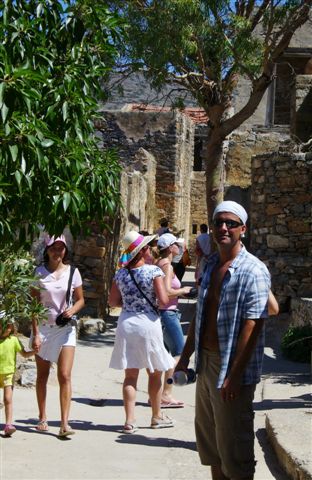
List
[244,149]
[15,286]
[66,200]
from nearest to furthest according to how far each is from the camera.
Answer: [66,200] < [15,286] < [244,149]

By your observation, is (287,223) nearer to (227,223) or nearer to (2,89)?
(227,223)

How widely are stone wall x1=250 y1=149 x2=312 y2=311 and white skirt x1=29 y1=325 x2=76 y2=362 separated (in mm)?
6798

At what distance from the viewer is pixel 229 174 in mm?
28172

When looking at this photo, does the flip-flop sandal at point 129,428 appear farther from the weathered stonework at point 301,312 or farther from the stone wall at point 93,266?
the stone wall at point 93,266

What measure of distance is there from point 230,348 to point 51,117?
59.0 inches

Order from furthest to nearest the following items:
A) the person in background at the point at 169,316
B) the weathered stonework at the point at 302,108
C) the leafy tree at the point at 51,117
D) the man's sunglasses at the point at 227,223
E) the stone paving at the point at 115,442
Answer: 1. the weathered stonework at the point at 302,108
2. the person in background at the point at 169,316
3. the stone paving at the point at 115,442
4. the man's sunglasses at the point at 227,223
5. the leafy tree at the point at 51,117

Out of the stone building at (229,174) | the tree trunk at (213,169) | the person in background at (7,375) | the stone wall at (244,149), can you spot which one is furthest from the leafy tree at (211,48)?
the stone wall at (244,149)

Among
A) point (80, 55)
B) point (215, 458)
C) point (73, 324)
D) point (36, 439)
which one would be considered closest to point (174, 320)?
point (73, 324)

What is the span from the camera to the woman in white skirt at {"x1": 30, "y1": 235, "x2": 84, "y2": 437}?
6.58 m

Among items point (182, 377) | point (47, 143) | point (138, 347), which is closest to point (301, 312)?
point (138, 347)

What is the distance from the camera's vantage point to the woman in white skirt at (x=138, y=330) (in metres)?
6.77

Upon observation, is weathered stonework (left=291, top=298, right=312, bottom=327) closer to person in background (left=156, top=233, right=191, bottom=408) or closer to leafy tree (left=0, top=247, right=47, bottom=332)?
person in background (left=156, top=233, right=191, bottom=408)

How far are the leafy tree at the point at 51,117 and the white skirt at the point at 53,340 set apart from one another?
2.30 meters

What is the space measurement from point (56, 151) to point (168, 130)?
21.9 meters
